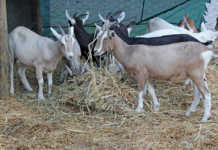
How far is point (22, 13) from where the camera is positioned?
913 centimetres

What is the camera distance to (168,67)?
200 inches

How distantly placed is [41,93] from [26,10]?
3.95 metres

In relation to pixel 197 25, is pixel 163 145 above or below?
below

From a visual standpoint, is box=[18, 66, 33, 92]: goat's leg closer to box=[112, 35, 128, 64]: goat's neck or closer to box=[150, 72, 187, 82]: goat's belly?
box=[112, 35, 128, 64]: goat's neck

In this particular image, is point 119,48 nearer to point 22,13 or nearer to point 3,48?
point 3,48

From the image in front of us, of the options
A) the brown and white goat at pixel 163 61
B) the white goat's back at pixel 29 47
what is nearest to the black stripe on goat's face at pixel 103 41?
the brown and white goat at pixel 163 61

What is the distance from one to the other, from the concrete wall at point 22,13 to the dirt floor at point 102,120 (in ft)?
10.7

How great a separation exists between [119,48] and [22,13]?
468cm

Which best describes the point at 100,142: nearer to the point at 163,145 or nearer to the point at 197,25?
the point at 163,145

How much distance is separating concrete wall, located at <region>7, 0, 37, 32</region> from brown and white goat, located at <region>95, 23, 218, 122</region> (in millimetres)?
4229

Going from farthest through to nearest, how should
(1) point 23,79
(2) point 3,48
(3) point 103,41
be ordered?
(1) point 23,79 → (2) point 3,48 → (3) point 103,41

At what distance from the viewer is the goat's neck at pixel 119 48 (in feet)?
18.0

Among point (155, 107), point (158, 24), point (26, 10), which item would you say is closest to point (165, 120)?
point (155, 107)

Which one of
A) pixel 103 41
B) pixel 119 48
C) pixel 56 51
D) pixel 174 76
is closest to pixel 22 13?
pixel 56 51
